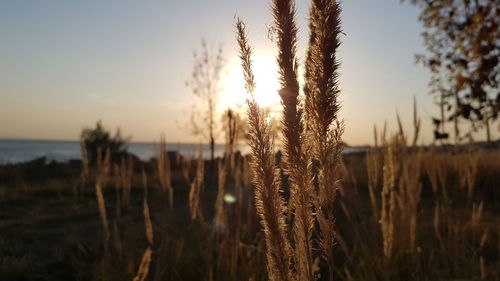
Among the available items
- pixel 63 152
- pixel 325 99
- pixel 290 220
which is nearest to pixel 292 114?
pixel 325 99

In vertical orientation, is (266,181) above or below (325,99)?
below

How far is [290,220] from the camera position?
12.9ft

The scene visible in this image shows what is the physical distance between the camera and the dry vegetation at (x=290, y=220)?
36.9 inches

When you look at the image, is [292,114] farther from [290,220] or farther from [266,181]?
[290,220]

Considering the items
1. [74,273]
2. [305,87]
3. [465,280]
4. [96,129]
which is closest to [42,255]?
[74,273]

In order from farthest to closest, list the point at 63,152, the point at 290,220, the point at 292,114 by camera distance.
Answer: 1. the point at 63,152
2. the point at 290,220
3. the point at 292,114

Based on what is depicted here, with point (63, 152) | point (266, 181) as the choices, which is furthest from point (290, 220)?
point (63, 152)

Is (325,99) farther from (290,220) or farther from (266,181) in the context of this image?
(290,220)

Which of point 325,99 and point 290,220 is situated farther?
point 290,220

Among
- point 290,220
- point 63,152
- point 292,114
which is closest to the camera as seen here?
point 292,114

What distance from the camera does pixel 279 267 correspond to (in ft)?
3.21

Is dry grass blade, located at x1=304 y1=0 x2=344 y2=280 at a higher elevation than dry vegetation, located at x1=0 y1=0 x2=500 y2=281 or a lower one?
higher

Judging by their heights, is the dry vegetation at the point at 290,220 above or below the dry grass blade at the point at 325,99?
below

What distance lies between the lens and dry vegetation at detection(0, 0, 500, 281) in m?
0.94
